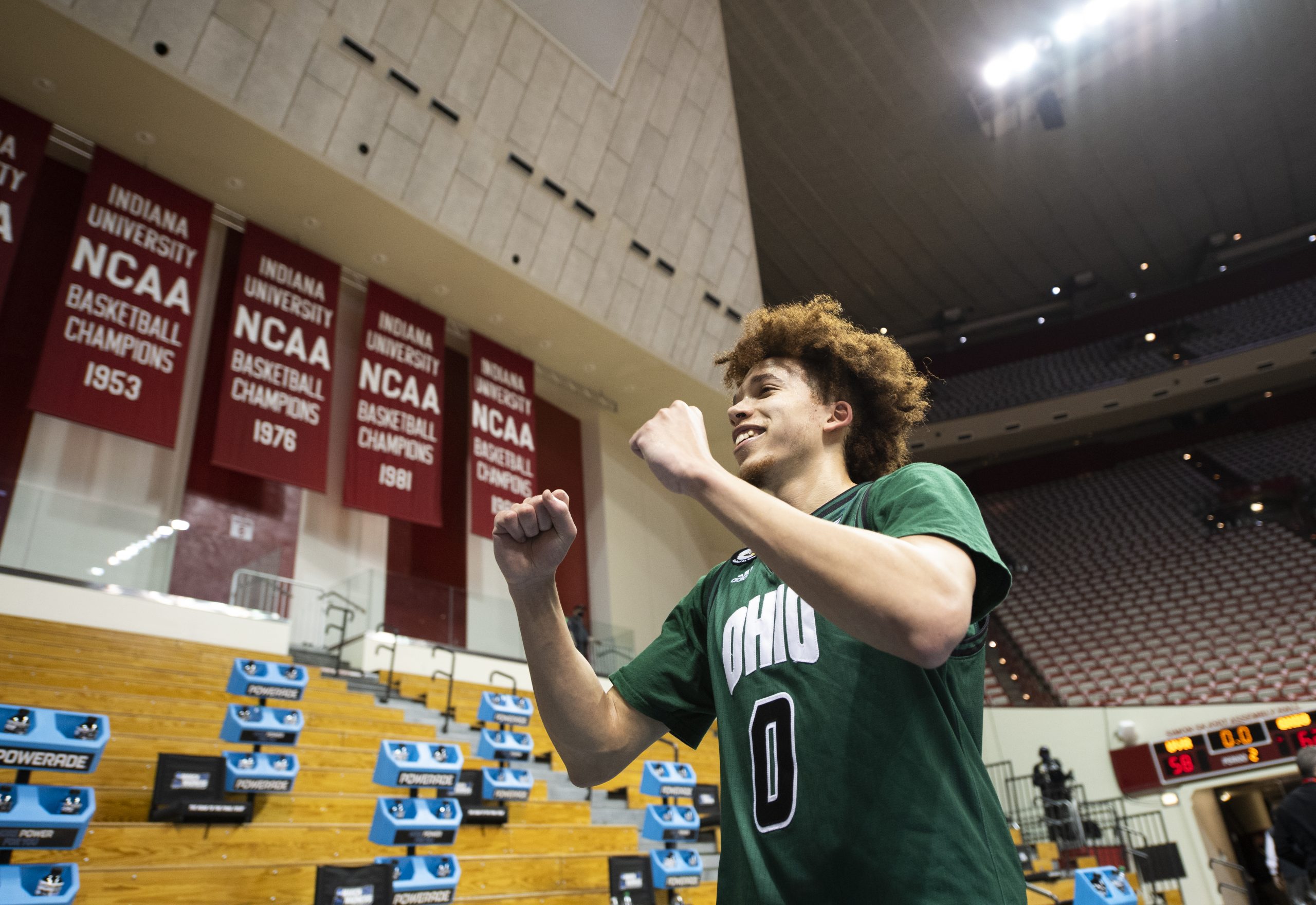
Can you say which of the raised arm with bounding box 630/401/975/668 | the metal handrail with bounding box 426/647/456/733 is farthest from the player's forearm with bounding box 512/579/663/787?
the metal handrail with bounding box 426/647/456/733

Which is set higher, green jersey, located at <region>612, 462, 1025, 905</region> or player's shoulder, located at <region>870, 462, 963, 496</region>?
player's shoulder, located at <region>870, 462, 963, 496</region>

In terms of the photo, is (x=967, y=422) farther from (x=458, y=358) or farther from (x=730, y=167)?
(x=458, y=358)

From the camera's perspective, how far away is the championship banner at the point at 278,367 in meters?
8.74

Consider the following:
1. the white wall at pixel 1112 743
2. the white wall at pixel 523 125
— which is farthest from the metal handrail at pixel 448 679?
the white wall at pixel 1112 743

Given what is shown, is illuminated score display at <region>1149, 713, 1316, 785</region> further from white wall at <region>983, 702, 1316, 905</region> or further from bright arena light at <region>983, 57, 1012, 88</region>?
bright arena light at <region>983, 57, 1012, 88</region>

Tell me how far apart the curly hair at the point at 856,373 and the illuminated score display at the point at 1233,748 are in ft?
34.6

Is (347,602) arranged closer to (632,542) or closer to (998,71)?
(632,542)

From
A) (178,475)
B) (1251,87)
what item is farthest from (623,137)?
(1251,87)

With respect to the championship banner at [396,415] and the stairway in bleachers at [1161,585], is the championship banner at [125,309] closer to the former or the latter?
the championship banner at [396,415]

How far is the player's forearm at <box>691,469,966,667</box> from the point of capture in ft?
3.10

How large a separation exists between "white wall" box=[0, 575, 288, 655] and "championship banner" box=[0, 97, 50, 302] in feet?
7.70

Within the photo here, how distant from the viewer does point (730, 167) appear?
42.7 feet

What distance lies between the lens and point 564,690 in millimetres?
1381

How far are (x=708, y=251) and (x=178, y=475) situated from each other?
716 cm
